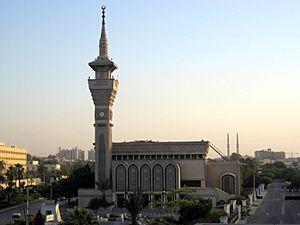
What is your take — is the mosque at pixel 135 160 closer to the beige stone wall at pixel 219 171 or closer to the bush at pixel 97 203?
the beige stone wall at pixel 219 171

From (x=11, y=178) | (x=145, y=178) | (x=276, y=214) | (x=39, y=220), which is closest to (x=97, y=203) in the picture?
(x=145, y=178)

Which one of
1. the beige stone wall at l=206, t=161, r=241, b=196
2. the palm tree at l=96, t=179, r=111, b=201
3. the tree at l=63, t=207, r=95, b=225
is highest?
the beige stone wall at l=206, t=161, r=241, b=196

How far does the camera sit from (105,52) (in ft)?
271

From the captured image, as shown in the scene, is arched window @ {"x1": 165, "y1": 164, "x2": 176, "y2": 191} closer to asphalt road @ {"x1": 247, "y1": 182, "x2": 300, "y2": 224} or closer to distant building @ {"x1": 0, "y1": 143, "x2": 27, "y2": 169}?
asphalt road @ {"x1": 247, "y1": 182, "x2": 300, "y2": 224}

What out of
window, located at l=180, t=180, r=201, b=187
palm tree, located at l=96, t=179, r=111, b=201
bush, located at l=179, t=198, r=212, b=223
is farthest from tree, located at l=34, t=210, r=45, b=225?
window, located at l=180, t=180, r=201, b=187

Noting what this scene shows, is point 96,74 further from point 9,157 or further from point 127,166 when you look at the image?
point 9,157

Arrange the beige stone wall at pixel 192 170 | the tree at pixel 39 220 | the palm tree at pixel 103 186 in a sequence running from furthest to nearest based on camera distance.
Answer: the beige stone wall at pixel 192 170
the palm tree at pixel 103 186
the tree at pixel 39 220

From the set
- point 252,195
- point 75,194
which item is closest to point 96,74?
point 75,194

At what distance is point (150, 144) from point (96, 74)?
41.0 feet

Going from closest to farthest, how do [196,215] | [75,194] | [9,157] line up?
1. [196,215]
2. [75,194]
3. [9,157]

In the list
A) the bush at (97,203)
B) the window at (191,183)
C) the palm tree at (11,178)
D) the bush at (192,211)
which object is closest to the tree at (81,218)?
the bush at (192,211)

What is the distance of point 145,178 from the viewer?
78.9 metres

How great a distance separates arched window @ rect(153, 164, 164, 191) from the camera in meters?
78.2

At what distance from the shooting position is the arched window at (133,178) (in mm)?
78500
